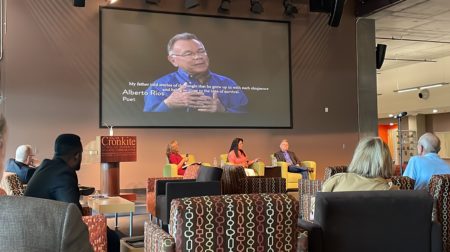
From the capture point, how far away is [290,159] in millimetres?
8797

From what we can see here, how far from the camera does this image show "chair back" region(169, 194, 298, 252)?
1.90 metres

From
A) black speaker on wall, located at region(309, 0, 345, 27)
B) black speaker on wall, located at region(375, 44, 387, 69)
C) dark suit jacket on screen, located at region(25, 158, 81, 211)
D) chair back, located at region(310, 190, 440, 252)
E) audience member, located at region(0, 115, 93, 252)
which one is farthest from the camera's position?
black speaker on wall, located at region(375, 44, 387, 69)

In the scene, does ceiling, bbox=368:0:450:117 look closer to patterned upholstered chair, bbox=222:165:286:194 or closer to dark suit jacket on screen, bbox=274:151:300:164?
dark suit jacket on screen, bbox=274:151:300:164

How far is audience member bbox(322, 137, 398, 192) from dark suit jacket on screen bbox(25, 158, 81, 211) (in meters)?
1.50

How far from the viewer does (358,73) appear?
10.2 metres

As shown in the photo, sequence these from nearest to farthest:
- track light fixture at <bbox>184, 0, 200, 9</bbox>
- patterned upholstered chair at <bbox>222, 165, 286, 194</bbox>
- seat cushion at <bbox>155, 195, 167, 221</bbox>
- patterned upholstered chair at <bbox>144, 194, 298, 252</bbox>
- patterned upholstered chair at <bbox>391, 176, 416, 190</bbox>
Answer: patterned upholstered chair at <bbox>144, 194, 298, 252</bbox> → patterned upholstered chair at <bbox>391, 176, 416, 190</bbox> → seat cushion at <bbox>155, 195, 167, 221</bbox> → patterned upholstered chair at <bbox>222, 165, 286, 194</bbox> → track light fixture at <bbox>184, 0, 200, 9</bbox>

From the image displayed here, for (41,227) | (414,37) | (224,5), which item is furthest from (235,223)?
(414,37)

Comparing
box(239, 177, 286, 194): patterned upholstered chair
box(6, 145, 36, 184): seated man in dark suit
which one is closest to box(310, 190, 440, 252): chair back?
box(6, 145, 36, 184): seated man in dark suit

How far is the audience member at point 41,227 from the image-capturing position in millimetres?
838

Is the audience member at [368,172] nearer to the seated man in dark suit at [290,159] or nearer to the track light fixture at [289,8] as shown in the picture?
the seated man in dark suit at [290,159]

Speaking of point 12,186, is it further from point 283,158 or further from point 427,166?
point 283,158

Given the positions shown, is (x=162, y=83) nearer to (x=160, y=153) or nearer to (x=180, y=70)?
(x=180, y=70)

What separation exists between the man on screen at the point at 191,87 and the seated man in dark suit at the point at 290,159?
44.6 inches

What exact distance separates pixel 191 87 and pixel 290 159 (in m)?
2.42
